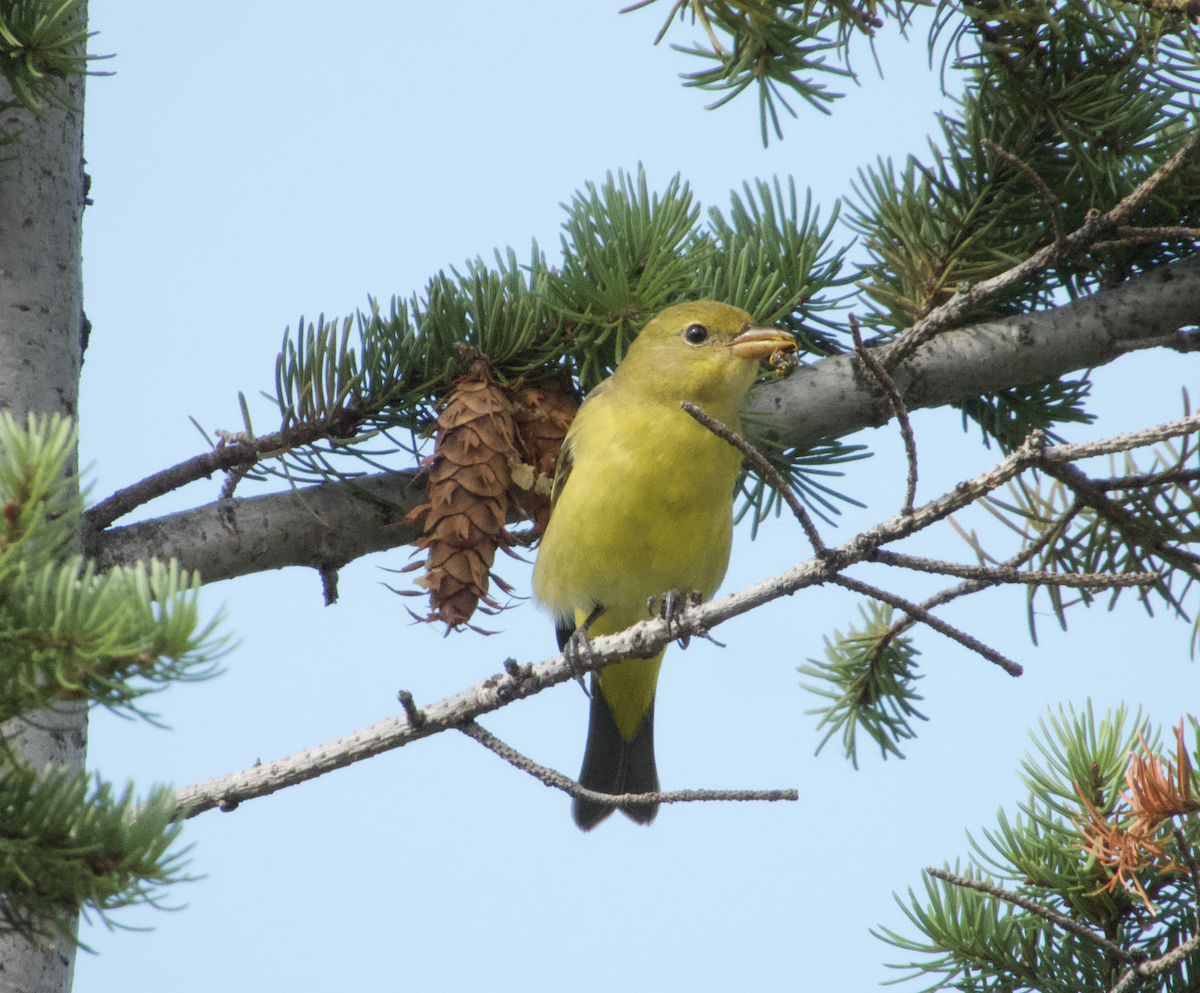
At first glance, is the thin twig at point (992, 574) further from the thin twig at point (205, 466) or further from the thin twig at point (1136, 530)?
the thin twig at point (205, 466)

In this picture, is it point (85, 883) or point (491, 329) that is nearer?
point (85, 883)

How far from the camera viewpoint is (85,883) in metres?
1.02

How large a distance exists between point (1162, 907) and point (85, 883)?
164 cm

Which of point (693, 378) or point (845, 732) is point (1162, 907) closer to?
point (845, 732)

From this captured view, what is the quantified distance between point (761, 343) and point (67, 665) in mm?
1936

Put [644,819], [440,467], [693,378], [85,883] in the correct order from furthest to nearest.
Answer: [644,819]
[693,378]
[440,467]
[85,883]

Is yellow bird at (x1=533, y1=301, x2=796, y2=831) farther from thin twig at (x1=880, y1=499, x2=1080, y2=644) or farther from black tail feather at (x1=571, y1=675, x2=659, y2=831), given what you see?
black tail feather at (x1=571, y1=675, x2=659, y2=831)

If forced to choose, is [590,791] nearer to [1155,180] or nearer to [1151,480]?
[1151,480]

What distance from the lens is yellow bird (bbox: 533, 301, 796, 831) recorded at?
108 inches

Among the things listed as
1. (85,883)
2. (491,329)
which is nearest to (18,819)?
(85,883)

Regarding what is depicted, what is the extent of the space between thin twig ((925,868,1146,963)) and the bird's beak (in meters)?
1.33

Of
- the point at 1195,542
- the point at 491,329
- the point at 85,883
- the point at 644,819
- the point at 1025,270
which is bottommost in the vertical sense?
the point at 85,883

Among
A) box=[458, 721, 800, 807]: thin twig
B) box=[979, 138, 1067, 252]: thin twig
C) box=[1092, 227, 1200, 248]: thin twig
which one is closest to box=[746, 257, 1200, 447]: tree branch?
box=[1092, 227, 1200, 248]: thin twig

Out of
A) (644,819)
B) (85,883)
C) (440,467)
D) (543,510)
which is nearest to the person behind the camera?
(85,883)
